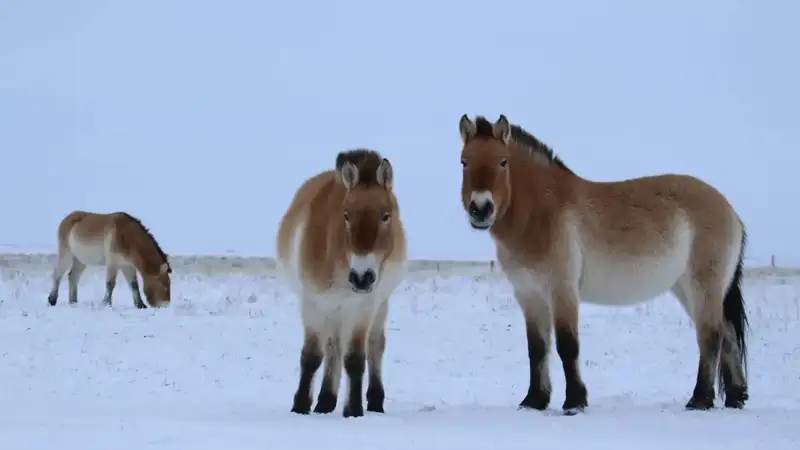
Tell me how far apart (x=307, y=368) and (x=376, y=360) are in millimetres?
761

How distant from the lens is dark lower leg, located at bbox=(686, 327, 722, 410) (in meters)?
8.09

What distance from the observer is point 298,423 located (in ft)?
21.6

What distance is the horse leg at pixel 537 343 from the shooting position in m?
8.05

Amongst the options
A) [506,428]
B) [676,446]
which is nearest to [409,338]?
[506,428]

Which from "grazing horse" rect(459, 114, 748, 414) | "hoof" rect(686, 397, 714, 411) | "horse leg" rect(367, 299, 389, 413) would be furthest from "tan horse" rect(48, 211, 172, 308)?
"hoof" rect(686, 397, 714, 411)

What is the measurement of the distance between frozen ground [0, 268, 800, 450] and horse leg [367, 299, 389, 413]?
31 centimetres

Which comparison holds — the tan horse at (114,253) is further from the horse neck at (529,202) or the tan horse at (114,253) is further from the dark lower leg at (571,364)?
the dark lower leg at (571,364)

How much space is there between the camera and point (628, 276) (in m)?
8.12

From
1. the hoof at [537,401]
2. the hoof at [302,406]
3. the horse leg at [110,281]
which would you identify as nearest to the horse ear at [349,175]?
the hoof at [302,406]

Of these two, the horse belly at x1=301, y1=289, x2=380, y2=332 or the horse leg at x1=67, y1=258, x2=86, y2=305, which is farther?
the horse leg at x1=67, y1=258, x2=86, y2=305

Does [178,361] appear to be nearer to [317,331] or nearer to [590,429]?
[317,331]

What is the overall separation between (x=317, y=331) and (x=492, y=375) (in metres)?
4.59

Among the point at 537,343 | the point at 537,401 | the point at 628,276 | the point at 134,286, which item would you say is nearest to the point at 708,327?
the point at 628,276

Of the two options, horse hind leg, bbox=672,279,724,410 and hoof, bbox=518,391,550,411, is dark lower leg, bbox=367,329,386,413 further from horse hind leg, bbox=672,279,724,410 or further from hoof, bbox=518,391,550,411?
horse hind leg, bbox=672,279,724,410
